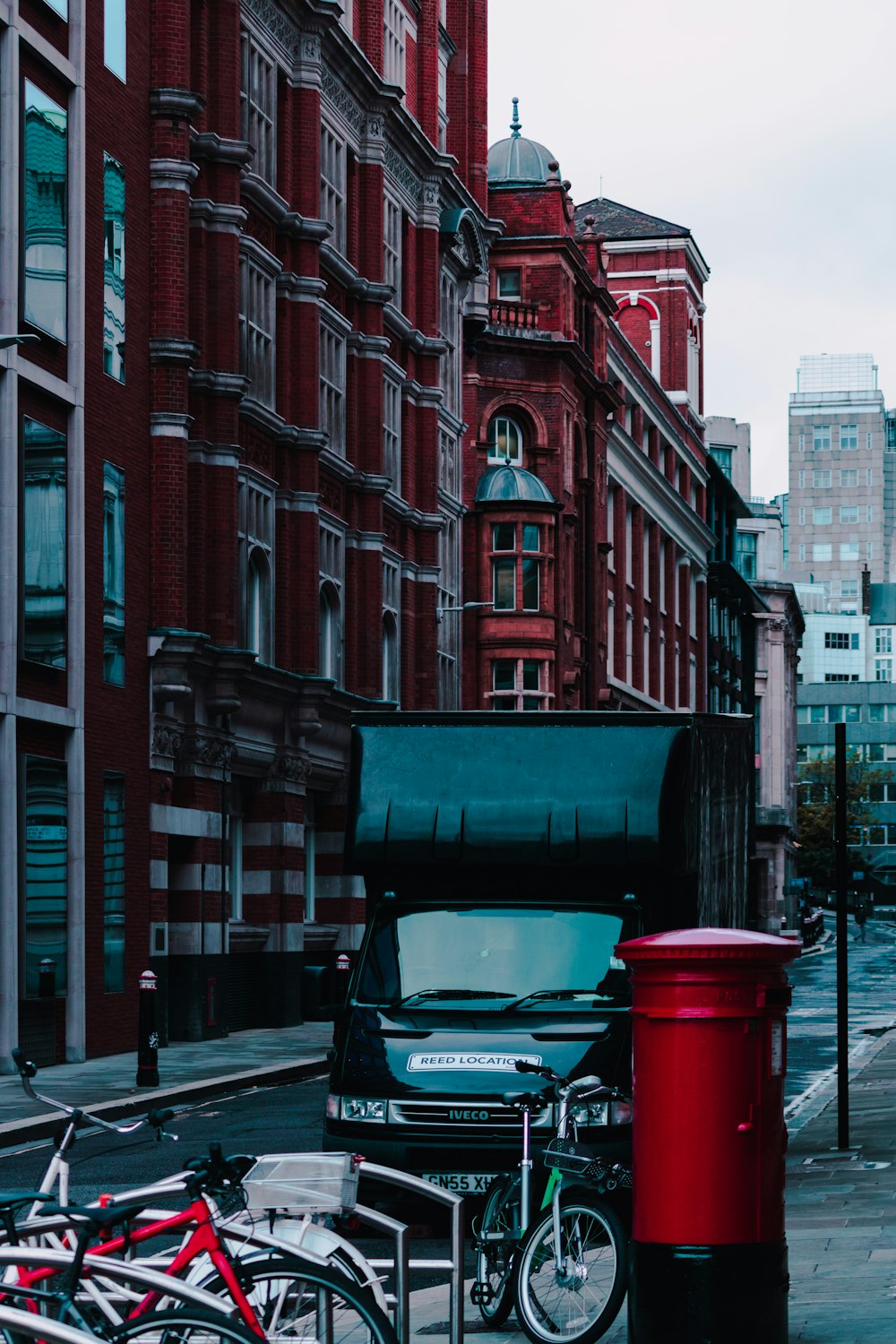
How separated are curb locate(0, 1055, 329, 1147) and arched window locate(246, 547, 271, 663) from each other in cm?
1016

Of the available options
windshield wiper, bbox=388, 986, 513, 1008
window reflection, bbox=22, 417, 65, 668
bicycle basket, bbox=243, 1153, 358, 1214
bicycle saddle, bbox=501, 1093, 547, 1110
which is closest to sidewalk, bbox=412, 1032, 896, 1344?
bicycle saddle, bbox=501, 1093, 547, 1110

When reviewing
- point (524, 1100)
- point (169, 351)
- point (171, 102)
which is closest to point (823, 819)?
point (169, 351)

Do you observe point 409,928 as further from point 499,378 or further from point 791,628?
point 791,628

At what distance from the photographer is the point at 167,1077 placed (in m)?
26.1

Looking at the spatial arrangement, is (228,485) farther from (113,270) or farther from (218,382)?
(113,270)

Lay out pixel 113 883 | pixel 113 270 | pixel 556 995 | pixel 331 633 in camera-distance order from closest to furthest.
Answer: pixel 556 995, pixel 113 883, pixel 113 270, pixel 331 633

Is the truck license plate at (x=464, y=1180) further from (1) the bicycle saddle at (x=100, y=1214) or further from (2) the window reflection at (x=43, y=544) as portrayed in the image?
(2) the window reflection at (x=43, y=544)

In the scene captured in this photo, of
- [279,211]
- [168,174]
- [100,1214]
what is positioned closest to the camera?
[100,1214]

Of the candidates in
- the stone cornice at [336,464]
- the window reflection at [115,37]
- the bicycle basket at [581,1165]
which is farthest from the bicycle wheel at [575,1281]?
the stone cornice at [336,464]

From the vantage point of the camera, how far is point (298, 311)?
4000 centimetres

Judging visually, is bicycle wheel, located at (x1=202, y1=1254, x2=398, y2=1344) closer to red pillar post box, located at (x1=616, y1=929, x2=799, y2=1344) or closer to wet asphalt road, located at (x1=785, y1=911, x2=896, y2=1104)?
red pillar post box, located at (x1=616, y1=929, x2=799, y2=1344)

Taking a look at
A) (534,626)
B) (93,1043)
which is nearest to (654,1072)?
(93,1043)

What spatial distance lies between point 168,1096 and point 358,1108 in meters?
10.6

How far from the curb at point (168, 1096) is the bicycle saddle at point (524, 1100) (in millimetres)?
10721
